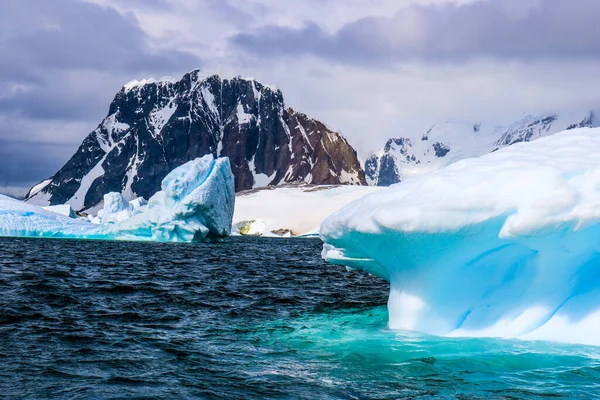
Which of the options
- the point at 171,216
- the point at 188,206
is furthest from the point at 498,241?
the point at 171,216

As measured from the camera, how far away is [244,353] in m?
9.44

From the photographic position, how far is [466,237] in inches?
373

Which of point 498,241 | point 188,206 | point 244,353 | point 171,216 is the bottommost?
point 244,353

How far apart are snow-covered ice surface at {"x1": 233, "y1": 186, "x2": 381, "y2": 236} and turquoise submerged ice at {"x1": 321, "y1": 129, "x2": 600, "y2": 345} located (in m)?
85.8

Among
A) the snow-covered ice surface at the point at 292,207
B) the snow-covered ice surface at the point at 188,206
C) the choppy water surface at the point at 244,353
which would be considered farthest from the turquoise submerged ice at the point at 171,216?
the snow-covered ice surface at the point at 292,207

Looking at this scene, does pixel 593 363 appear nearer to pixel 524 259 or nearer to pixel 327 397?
pixel 524 259

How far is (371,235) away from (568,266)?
288cm

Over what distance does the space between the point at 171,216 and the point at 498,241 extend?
130ft

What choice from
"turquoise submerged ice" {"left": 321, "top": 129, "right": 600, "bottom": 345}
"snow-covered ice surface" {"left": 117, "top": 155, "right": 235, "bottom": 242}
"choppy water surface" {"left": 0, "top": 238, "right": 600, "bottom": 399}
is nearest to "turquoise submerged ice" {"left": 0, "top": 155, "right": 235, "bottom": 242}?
"snow-covered ice surface" {"left": 117, "top": 155, "right": 235, "bottom": 242}

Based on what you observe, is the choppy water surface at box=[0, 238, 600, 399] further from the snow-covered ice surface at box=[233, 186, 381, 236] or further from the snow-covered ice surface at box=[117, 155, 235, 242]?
the snow-covered ice surface at box=[233, 186, 381, 236]

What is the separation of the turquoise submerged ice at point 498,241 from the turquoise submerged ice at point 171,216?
118 ft

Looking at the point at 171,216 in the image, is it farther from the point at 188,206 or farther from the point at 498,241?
the point at 498,241

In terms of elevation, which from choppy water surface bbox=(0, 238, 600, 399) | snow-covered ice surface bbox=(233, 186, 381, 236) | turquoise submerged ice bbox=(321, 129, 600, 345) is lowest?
choppy water surface bbox=(0, 238, 600, 399)

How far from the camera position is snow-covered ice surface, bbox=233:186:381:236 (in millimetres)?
104125
